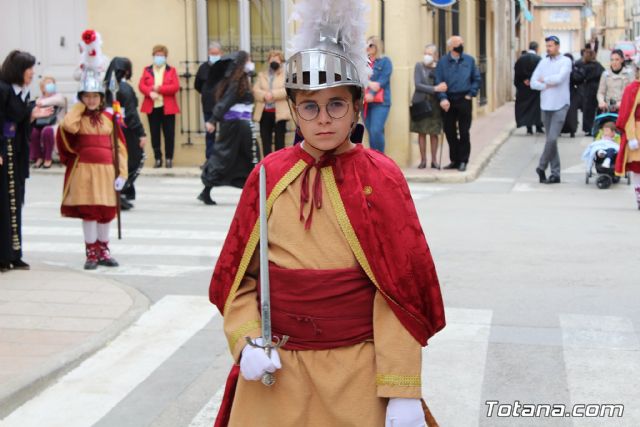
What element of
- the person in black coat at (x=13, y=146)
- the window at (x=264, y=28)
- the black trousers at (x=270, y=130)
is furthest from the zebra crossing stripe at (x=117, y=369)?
the window at (x=264, y=28)

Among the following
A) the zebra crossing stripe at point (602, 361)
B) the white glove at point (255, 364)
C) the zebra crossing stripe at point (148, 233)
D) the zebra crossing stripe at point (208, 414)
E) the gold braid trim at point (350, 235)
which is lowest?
the zebra crossing stripe at point (208, 414)

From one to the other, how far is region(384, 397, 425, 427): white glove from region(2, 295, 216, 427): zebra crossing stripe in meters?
2.73

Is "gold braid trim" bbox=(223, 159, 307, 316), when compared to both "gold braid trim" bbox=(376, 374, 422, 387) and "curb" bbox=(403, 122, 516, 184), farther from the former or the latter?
"curb" bbox=(403, 122, 516, 184)

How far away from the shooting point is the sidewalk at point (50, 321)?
244 inches

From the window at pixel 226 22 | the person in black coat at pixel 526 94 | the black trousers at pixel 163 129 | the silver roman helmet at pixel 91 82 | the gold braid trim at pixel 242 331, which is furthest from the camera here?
the person in black coat at pixel 526 94

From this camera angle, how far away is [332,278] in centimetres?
329

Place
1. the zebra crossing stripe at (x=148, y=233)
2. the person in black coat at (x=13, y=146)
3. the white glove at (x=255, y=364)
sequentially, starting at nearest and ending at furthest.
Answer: the white glove at (x=255, y=364), the person in black coat at (x=13, y=146), the zebra crossing stripe at (x=148, y=233)

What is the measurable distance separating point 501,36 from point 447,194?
2249 cm

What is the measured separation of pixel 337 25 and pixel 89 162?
6.33 meters

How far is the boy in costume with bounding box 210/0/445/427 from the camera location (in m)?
3.29

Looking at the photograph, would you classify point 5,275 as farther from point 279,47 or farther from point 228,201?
point 279,47

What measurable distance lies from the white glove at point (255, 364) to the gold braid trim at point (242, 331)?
0.09m

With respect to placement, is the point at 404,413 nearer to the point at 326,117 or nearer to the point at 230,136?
the point at 326,117

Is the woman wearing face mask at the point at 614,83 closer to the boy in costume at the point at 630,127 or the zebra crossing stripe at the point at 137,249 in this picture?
the boy in costume at the point at 630,127
